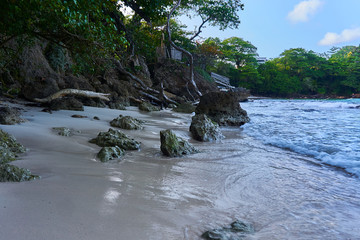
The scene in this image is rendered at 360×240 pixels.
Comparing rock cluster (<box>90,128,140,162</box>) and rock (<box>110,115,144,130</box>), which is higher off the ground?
rock (<box>110,115,144,130</box>)

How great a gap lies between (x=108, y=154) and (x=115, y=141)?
22.7 inches

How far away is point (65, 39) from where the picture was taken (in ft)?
16.7

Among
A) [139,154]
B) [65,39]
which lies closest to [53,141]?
[139,154]

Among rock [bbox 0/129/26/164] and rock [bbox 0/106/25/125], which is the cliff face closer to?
rock [bbox 0/106/25/125]

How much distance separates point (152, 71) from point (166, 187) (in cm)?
1852

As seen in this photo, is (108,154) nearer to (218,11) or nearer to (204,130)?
(204,130)

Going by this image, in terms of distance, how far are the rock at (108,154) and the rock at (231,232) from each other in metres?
1.68

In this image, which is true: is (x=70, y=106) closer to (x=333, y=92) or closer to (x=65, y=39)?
(x=65, y=39)

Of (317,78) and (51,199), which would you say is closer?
(51,199)

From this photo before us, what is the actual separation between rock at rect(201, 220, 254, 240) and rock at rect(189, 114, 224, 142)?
321 cm

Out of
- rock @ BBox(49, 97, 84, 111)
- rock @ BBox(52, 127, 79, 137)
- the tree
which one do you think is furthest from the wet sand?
the tree

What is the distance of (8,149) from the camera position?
244cm

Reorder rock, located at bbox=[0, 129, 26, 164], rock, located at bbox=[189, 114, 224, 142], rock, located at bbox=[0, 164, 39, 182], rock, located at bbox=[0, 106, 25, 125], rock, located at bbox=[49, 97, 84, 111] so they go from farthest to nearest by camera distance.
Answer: rock, located at bbox=[49, 97, 84, 111], rock, located at bbox=[189, 114, 224, 142], rock, located at bbox=[0, 106, 25, 125], rock, located at bbox=[0, 129, 26, 164], rock, located at bbox=[0, 164, 39, 182]

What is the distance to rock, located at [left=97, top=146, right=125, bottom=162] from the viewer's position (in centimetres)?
278
